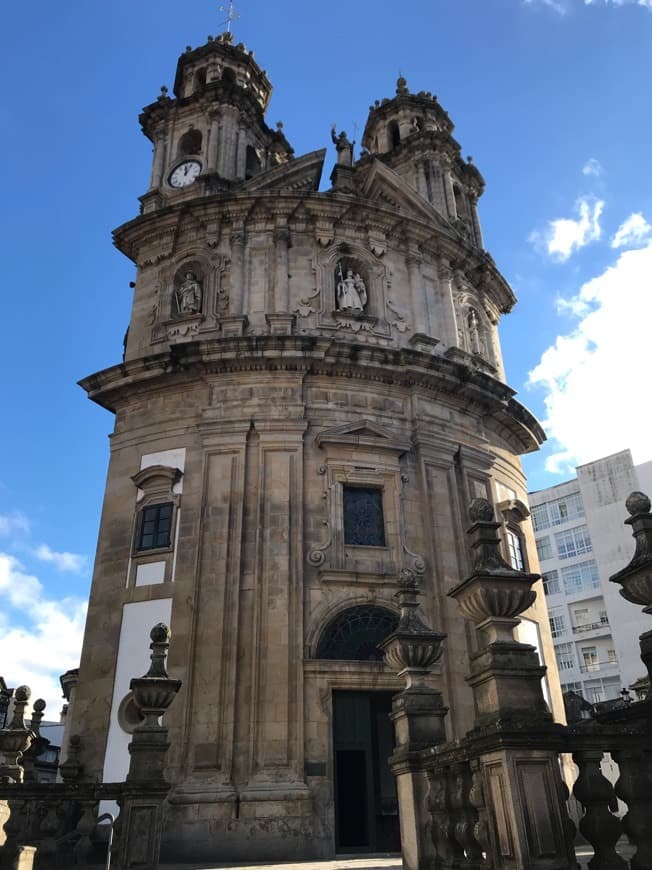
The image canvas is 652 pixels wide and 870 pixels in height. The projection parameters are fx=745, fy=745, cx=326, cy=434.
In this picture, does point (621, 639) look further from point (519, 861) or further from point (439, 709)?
point (519, 861)

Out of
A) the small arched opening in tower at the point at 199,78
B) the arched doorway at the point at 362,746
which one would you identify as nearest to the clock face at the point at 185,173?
the small arched opening in tower at the point at 199,78

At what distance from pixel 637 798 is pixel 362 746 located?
9561 mm

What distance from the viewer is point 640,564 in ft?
25.2

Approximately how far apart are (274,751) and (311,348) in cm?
896

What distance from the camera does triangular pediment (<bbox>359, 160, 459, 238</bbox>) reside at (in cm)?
2325

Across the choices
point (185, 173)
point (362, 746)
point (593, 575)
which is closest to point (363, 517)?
point (362, 746)

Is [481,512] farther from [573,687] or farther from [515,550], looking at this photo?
[573,687]

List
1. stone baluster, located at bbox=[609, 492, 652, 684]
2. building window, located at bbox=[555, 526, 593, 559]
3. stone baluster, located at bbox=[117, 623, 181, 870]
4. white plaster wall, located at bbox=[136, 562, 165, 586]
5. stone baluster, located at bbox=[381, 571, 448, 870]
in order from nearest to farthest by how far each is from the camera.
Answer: stone baluster, located at bbox=[609, 492, 652, 684]
stone baluster, located at bbox=[381, 571, 448, 870]
stone baluster, located at bbox=[117, 623, 181, 870]
white plaster wall, located at bbox=[136, 562, 165, 586]
building window, located at bbox=[555, 526, 593, 559]

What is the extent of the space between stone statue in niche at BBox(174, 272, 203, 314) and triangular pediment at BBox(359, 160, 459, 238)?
649cm


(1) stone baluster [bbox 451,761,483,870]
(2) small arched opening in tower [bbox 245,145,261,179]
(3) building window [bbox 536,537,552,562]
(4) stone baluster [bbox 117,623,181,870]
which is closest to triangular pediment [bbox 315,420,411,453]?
(4) stone baluster [bbox 117,623,181,870]

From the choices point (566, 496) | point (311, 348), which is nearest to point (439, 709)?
point (311, 348)

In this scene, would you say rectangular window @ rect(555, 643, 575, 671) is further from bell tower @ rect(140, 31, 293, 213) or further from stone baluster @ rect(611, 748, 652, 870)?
stone baluster @ rect(611, 748, 652, 870)

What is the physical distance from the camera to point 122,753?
14.7m

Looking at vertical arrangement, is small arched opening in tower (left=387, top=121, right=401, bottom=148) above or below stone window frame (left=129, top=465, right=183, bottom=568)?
above
